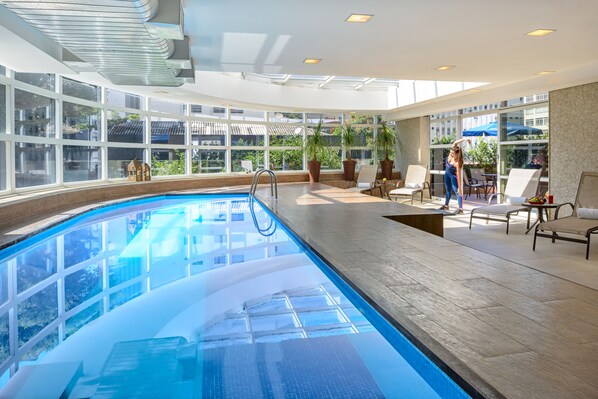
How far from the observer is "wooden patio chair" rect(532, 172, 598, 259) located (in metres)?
5.94

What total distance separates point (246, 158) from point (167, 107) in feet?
9.16

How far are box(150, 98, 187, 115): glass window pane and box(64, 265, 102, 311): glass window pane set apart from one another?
25.4 ft

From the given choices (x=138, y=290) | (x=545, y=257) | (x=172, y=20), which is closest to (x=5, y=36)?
(x=172, y=20)

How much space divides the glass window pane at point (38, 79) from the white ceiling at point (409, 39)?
0.69m

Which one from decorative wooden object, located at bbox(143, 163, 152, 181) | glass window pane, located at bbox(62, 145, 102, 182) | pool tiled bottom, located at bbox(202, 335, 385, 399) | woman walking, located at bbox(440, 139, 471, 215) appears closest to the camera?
pool tiled bottom, located at bbox(202, 335, 385, 399)

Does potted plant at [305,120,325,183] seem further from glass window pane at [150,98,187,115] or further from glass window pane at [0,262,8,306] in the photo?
glass window pane at [0,262,8,306]

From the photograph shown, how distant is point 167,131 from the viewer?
12.7 metres

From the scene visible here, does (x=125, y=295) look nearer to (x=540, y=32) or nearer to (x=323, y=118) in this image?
(x=540, y=32)

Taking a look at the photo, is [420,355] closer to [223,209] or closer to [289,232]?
[289,232]

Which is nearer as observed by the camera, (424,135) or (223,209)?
(223,209)

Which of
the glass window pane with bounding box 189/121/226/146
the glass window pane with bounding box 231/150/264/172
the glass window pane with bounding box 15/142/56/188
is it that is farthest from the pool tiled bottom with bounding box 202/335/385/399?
the glass window pane with bounding box 231/150/264/172

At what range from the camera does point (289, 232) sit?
636 centimetres

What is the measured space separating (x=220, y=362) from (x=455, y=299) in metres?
1.46

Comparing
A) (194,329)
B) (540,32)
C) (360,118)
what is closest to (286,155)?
(360,118)
